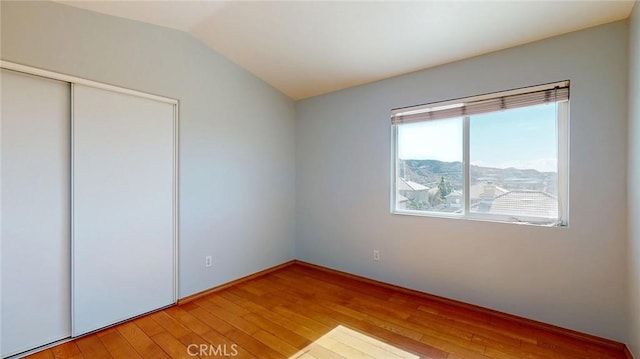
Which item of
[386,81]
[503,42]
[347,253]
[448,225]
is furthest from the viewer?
[347,253]

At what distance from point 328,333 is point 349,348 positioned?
247 millimetres

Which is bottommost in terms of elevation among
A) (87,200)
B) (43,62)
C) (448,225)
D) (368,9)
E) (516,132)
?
(448,225)

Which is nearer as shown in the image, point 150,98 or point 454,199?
point 150,98

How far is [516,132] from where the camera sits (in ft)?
8.14

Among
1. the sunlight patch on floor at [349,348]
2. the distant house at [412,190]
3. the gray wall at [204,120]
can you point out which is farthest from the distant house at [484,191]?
the gray wall at [204,120]

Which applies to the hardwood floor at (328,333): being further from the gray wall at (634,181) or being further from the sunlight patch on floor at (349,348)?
the gray wall at (634,181)

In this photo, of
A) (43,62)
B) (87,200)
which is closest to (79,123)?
(43,62)

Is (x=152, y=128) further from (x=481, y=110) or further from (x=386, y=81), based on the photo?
(x=481, y=110)

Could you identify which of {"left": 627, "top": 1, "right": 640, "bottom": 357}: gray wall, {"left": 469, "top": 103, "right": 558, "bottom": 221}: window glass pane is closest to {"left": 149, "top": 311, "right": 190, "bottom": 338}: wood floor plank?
{"left": 469, "top": 103, "right": 558, "bottom": 221}: window glass pane

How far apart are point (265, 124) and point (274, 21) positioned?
4.58 feet

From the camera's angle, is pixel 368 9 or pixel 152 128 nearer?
pixel 368 9

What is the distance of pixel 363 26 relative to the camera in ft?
7.88

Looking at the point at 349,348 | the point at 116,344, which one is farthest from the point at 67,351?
the point at 349,348

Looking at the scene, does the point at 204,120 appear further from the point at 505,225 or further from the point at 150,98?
the point at 505,225
